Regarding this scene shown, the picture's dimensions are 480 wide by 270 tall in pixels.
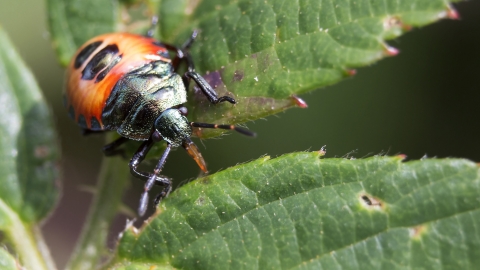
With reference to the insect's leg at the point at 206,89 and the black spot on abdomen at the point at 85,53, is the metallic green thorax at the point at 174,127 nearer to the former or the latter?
the insect's leg at the point at 206,89

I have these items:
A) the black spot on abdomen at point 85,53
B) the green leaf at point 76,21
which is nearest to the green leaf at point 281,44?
the black spot on abdomen at point 85,53

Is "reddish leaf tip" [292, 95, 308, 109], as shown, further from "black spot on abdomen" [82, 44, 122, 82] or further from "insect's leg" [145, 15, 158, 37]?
"insect's leg" [145, 15, 158, 37]

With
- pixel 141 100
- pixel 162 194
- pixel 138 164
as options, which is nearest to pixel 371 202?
pixel 162 194

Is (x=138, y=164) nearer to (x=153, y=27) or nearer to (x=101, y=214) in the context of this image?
(x=101, y=214)

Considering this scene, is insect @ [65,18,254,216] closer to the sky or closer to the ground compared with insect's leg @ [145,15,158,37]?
closer to the ground

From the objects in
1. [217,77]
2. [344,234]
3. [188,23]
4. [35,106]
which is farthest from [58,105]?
[344,234]

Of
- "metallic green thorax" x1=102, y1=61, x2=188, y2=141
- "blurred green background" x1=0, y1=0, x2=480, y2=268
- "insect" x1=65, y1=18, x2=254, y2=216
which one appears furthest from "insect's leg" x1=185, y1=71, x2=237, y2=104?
"blurred green background" x1=0, y1=0, x2=480, y2=268
